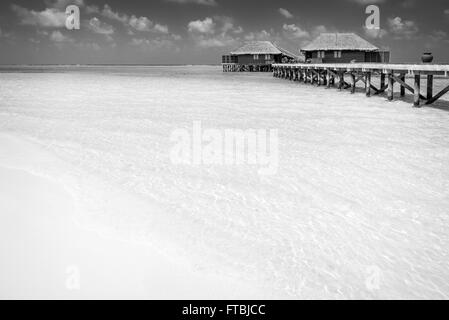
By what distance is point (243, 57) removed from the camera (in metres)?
55.3

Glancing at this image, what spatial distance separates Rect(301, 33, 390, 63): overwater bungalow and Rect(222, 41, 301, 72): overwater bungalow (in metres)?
10.9

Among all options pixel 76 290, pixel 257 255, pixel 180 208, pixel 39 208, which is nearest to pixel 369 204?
pixel 257 255

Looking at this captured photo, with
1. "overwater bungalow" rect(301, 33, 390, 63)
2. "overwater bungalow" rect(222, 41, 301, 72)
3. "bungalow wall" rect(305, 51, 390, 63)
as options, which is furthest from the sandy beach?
"overwater bungalow" rect(222, 41, 301, 72)

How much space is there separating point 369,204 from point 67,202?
2.95 metres

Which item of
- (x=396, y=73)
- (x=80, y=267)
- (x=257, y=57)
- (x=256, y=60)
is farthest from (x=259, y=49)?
(x=80, y=267)

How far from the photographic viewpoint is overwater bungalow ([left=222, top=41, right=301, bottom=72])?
5416 centimetres

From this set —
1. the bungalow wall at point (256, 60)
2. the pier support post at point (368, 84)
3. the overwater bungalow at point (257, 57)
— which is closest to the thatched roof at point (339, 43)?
the overwater bungalow at point (257, 57)

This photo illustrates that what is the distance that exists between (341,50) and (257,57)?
15652mm

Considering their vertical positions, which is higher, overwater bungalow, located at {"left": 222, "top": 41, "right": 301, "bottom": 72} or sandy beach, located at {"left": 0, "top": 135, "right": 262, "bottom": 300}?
overwater bungalow, located at {"left": 222, "top": 41, "right": 301, "bottom": 72}

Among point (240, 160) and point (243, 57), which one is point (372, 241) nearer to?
point (240, 160)

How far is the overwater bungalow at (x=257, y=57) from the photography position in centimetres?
5416

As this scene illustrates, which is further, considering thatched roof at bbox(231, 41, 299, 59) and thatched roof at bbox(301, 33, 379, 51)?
thatched roof at bbox(231, 41, 299, 59)

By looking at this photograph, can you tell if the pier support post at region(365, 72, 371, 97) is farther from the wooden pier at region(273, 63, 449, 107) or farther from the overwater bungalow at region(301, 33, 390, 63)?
the overwater bungalow at region(301, 33, 390, 63)

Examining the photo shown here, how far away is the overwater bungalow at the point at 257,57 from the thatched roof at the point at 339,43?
35.5ft
